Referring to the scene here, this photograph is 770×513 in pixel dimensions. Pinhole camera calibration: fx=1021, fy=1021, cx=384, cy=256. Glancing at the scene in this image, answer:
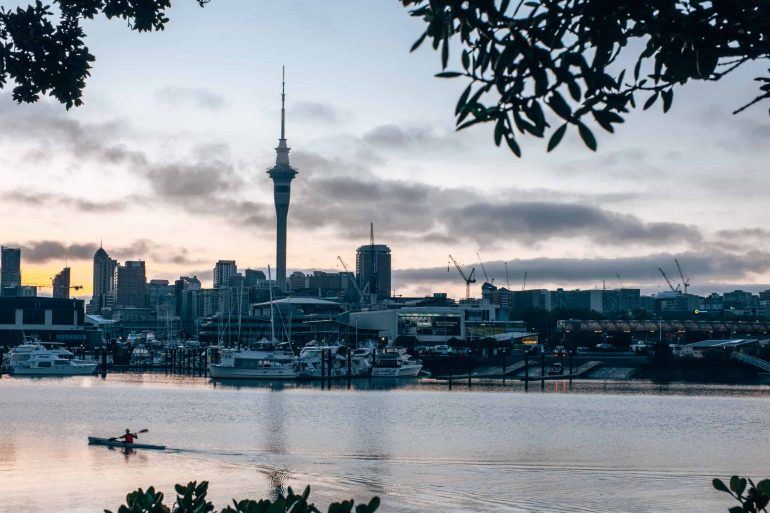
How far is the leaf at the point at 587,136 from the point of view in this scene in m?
10.2

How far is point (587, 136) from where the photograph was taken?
405 inches

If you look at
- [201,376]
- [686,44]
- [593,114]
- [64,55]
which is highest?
[64,55]

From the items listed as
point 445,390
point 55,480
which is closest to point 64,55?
point 55,480

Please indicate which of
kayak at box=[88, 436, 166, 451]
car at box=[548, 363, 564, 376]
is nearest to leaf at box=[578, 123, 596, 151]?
kayak at box=[88, 436, 166, 451]

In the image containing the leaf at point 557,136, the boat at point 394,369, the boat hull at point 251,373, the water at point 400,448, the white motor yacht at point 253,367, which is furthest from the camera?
the boat at point 394,369

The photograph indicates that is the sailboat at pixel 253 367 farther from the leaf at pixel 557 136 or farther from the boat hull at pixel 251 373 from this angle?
the leaf at pixel 557 136

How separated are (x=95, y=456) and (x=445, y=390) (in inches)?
3627

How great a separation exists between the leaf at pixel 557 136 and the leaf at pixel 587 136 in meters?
0.16

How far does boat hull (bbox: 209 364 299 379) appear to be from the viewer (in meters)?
175

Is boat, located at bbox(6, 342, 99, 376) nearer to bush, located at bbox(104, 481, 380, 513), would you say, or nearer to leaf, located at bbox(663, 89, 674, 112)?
bush, located at bbox(104, 481, 380, 513)

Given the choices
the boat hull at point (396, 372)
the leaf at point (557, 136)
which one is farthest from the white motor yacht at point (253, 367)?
the leaf at point (557, 136)

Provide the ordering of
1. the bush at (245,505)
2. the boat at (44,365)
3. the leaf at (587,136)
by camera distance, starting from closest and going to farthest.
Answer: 1. the leaf at (587,136)
2. the bush at (245,505)
3. the boat at (44,365)

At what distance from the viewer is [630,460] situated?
2741 inches

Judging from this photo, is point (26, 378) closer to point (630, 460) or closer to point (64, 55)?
point (630, 460)
